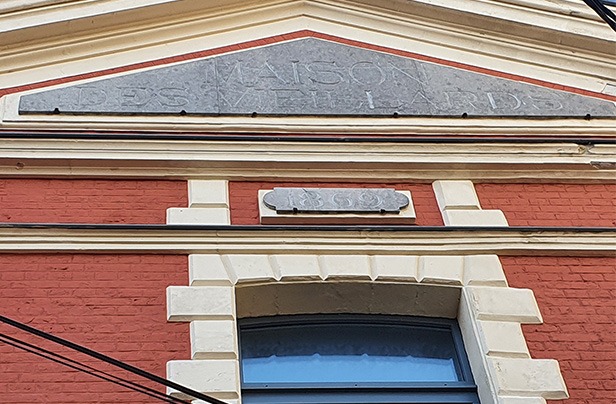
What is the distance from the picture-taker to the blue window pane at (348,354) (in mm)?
7168

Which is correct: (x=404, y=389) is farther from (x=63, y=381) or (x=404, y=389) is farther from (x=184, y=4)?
(x=184, y=4)

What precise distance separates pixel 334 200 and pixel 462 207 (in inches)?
39.0

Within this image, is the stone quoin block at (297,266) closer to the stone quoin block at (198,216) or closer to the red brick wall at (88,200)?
the stone quoin block at (198,216)

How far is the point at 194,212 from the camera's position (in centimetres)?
780

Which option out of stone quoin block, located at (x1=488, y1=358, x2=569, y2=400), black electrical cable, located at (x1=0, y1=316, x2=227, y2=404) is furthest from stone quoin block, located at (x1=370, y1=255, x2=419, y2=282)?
black electrical cable, located at (x1=0, y1=316, x2=227, y2=404)

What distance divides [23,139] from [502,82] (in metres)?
4.22

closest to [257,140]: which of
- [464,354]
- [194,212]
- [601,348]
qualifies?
[194,212]

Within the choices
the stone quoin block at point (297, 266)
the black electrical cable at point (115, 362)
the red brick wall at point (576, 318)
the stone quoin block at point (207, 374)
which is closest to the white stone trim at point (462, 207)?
the red brick wall at point (576, 318)

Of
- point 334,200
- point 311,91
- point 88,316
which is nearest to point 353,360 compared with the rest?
point 334,200

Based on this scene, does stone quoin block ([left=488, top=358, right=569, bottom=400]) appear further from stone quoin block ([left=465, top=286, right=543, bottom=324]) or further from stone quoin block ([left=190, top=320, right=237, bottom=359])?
stone quoin block ([left=190, top=320, right=237, bottom=359])

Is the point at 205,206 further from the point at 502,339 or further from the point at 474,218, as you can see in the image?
the point at 502,339

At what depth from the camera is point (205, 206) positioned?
788 cm

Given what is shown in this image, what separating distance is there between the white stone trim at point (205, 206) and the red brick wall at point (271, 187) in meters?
0.07

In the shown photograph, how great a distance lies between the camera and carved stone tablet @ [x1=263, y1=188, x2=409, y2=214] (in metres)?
7.90
